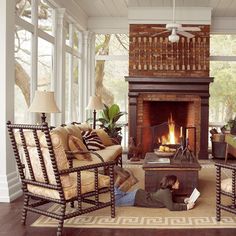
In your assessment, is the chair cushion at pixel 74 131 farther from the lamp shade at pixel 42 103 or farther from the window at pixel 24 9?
the window at pixel 24 9

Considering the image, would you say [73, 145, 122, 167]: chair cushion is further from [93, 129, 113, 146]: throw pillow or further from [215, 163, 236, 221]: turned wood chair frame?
[215, 163, 236, 221]: turned wood chair frame

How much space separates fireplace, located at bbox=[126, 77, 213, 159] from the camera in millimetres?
9758

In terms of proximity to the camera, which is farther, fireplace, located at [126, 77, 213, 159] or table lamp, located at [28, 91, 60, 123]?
fireplace, located at [126, 77, 213, 159]

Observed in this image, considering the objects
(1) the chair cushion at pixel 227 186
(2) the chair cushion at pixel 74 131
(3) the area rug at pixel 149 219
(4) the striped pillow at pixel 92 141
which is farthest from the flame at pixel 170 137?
(1) the chair cushion at pixel 227 186

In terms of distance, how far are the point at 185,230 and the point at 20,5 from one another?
406cm

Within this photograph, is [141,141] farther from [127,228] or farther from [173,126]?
[127,228]

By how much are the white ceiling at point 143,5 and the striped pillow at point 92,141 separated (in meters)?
3.34

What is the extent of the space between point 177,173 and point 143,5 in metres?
5.12

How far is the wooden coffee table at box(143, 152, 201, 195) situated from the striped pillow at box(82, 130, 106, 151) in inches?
66.7

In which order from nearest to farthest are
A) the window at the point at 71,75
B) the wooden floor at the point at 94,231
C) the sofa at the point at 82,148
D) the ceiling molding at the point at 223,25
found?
1. the wooden floor at the point at 94,231
2. the sofa at the point at 82,148
3. the window at the point at 71,75
4. the ceiling molding at the point at 223,25

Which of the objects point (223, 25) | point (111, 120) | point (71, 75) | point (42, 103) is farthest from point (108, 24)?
point (42, 103)

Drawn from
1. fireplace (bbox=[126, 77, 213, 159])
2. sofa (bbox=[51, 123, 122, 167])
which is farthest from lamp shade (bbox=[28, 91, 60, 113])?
fireplace (bbox=[126, 77, 213, 159])

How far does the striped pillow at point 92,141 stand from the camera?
7.39m

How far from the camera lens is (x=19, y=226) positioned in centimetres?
439
